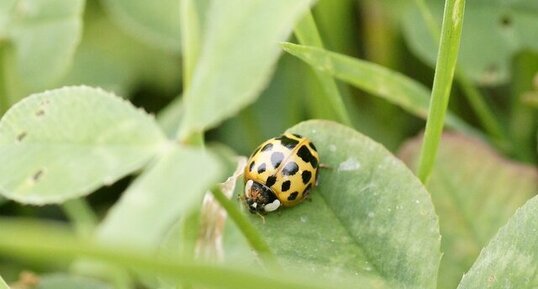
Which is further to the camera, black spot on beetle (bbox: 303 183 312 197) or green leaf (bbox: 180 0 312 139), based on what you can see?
black spot on beetle (bbox: 303 183 312 197)

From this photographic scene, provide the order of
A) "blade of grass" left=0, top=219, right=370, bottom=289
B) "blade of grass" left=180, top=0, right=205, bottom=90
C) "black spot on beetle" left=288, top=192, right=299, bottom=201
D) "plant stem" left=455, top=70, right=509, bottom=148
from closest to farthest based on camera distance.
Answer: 1. "blade of grass" left=0, top=219, right=370, bottom=289
2. "blade of grass" left=180, top=0, right=205, bottom=90
3. "black spot on beetle" left=288, top=192, right=299, bottom=201
4. "plant stem" left=455, top=70, right=509, bottom=148

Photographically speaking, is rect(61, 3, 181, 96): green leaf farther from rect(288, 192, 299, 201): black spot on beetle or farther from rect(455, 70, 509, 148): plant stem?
rect(288, 192, 299, 201): black spot on beetle

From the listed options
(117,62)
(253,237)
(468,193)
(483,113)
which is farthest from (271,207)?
(117,62)

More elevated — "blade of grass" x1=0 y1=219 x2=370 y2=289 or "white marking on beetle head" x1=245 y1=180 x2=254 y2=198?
"blade of grass" x1=0 y1=219 x2=370 y2=289

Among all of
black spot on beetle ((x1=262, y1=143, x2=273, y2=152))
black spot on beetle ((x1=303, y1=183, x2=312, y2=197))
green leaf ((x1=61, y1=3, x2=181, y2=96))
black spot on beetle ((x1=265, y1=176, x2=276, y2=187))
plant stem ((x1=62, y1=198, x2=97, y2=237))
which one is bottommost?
plant stem ((x1=62, y1=198, x2=97, y2=237))

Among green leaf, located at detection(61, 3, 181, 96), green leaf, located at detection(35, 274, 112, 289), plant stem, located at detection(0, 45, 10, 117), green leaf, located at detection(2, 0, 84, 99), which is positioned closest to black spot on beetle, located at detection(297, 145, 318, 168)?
green leaf, located at detection(35, 274, 112, 289)

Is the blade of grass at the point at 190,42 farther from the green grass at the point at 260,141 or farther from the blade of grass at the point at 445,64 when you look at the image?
the blade of grass at the point at 445,64

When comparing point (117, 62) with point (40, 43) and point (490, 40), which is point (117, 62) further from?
point (490, 40)
